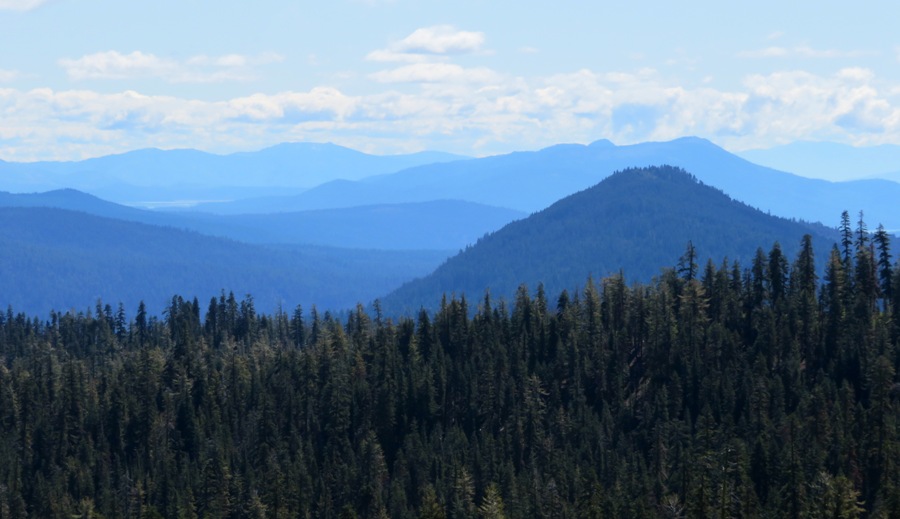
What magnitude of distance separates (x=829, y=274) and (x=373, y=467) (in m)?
58.6

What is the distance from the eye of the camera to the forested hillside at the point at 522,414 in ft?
373

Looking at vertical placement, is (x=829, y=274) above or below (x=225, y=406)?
above

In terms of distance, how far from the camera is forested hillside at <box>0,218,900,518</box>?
373 ft

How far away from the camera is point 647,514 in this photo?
10394cm

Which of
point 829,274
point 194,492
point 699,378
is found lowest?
point 194,492

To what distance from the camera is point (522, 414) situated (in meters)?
143

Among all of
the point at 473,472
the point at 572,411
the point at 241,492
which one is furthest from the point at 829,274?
the point at 241,492

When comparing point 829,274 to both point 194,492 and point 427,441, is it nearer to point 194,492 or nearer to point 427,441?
point 427,441

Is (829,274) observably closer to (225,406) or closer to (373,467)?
(373,467)

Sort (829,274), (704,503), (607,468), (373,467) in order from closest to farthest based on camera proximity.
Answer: (704,503) → (607,468) → (373,467) → (829,274)

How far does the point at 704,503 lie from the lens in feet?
327

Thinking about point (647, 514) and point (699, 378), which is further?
point (699, 378)

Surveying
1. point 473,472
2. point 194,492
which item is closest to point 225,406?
point 194,492

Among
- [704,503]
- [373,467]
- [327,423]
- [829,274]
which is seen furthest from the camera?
[327,423]
